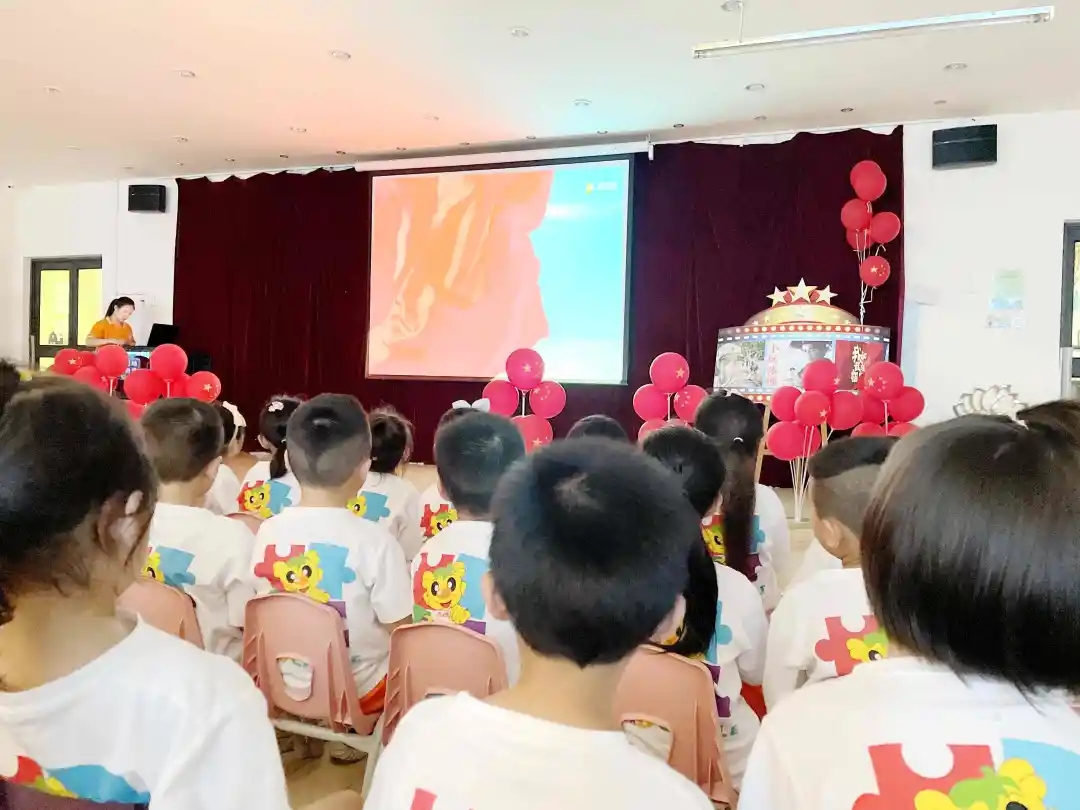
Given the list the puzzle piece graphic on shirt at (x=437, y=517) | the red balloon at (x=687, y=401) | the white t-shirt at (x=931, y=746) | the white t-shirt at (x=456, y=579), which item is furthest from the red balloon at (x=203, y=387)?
the white t-shirt at (x=931, y=746)

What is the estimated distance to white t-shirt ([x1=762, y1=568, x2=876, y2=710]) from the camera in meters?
1.41

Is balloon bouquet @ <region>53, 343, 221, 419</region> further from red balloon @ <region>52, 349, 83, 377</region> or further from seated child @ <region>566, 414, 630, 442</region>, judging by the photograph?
seated child @ <region>566, 414, 630, 442</region>

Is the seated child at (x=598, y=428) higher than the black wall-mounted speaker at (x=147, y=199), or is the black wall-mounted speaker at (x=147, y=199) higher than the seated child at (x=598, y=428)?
the black wall-mounted speaker at (x=147, y=199)

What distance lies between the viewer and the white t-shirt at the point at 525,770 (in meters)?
0.74

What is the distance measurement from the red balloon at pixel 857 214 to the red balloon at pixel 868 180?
57mm

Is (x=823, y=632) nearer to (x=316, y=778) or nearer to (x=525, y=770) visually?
(x=525, y=770)

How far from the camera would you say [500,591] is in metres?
0.87

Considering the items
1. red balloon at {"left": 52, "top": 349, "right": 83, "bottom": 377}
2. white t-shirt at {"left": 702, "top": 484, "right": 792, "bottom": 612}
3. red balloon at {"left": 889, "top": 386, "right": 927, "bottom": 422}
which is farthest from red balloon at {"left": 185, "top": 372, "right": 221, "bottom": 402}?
red balloon at {"left": 889, "top": 386, "right": 927, "bottom": 422}

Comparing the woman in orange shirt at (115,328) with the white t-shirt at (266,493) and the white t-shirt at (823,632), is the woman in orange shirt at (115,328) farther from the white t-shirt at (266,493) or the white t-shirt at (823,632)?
the white t-shirt at (823,632)

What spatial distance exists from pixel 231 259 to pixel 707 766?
699 centimetres

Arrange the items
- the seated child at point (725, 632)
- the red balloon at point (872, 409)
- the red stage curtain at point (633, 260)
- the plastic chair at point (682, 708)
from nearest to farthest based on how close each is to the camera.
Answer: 1. the plastic chair at point (682, 708)
2. the seated child at point (725, 632)
3. the red balloon at point (872, 409)
4. the red stage curtain at point (633, 260)

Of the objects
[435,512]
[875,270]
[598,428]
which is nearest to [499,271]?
[875,270]

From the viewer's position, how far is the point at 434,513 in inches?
102

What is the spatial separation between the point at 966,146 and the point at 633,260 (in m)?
2.28
